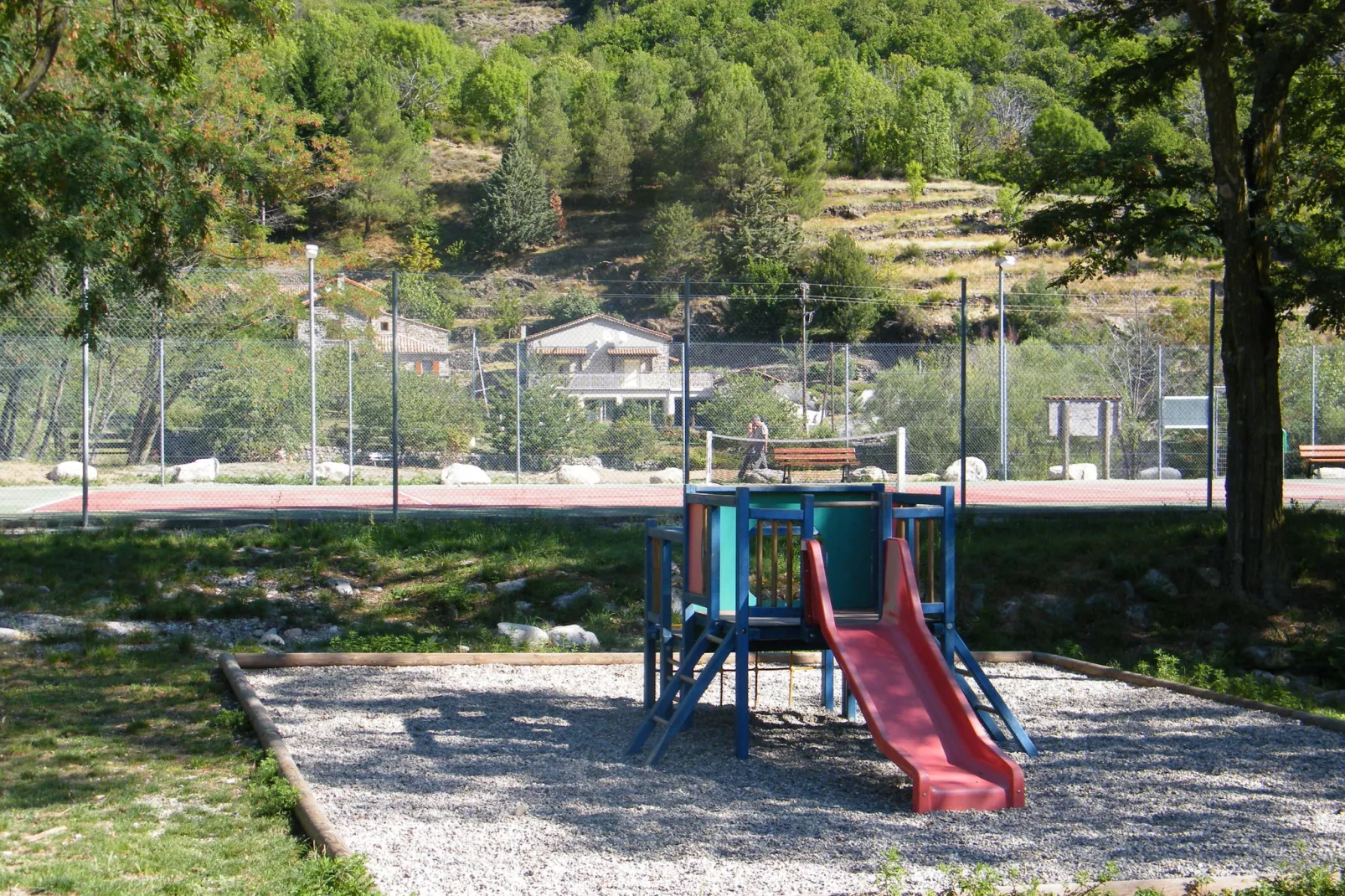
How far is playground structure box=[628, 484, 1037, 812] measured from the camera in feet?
20.3

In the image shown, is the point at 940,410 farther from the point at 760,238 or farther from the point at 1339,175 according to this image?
the point at 760,238

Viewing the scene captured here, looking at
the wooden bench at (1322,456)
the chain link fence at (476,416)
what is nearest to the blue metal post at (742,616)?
the chain link fence at (476,416)

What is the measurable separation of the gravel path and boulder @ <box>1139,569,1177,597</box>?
3977 mm

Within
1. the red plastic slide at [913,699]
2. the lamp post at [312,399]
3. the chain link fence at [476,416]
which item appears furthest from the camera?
the lamp post at [312,399]

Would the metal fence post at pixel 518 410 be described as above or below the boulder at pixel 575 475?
above

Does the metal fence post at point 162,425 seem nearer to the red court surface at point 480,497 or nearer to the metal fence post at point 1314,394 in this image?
the red court surface at point 480,497

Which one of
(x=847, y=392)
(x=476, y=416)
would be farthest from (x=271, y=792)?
(x=847, y=392)

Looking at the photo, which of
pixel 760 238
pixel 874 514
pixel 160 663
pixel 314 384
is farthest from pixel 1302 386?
pixel 760 238

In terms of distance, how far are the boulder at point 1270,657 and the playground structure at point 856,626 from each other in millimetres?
4484

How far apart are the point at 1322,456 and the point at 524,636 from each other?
823 inches

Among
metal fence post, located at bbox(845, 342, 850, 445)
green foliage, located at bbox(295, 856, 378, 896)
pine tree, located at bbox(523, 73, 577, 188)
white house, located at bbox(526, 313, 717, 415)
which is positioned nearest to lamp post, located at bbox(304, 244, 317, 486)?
white house, located at bbox(526, 313, 717, 415)

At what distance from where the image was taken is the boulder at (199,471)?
19.1 m

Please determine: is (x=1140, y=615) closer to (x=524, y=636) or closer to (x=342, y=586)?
(x=524, y=636)

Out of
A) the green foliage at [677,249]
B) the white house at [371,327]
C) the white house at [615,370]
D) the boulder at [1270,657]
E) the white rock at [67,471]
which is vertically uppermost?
the green foliage at [677,249]
